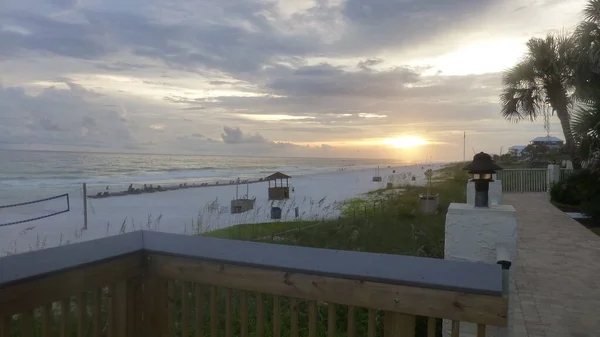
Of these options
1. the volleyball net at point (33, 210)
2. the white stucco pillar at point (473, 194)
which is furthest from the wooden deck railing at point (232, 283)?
the volleyball net at point (33, 210)

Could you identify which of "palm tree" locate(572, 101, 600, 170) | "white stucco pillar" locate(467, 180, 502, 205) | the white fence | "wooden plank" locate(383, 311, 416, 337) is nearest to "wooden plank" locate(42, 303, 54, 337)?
"wooden plank" locate(383, 311, 416, 337)

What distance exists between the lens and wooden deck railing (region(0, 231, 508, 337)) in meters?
1.50

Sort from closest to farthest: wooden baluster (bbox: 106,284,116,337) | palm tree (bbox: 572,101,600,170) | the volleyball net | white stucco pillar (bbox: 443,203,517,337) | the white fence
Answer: wooden baluster (bbox: 106,284,116,337), white stucco pillar (bbox: 443,203,517,337), palm tree (bbox: 572,101,600,170), the volleyball net, the white fence

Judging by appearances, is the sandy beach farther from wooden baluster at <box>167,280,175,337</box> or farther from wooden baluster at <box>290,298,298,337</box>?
wooden baluster at <box>290,298,298,337</box>

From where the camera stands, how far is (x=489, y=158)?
2.92m

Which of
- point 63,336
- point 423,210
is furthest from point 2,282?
point 423,210

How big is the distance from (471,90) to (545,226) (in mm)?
6301

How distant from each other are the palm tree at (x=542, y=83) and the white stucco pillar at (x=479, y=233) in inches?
599

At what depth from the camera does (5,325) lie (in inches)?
60.4

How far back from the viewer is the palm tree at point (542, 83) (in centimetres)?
1630

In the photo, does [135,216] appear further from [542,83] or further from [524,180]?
[542,83]

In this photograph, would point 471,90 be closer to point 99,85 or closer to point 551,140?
point 99,85

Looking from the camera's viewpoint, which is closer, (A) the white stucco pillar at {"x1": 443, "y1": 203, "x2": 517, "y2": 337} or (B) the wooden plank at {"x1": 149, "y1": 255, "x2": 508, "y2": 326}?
(B) the wooden plank at {"x1": 149, "y1": 255, "x2": 508, "y2": 326}

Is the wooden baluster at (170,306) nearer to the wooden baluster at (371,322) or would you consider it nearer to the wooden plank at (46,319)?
the wooden plank at (46,319)
